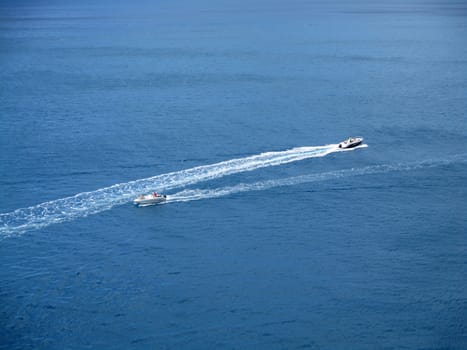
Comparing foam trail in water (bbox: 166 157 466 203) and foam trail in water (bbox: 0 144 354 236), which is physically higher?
foam trail in water (bbox: 0 144 354 236)

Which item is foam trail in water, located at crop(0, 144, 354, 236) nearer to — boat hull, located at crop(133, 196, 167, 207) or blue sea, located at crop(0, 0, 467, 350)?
blue sea, located at crop(0, 0, 467, 350)

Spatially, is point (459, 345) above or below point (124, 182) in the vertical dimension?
below

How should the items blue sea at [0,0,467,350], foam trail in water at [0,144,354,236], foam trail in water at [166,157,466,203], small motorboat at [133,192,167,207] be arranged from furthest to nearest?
foam trail in water at [166,157,466,203], small motorboat at [133,192,167,207], foam trail in water at [0,144,354,236], blue sea at [0,0,467,350]

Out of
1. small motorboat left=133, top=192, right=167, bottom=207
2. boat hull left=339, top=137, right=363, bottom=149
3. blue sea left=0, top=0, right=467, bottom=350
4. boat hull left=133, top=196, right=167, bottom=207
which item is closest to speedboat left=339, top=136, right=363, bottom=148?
boat hull left=339, top=137, right=363, bottom=149

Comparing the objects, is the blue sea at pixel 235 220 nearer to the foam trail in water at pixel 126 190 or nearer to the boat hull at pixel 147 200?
the foam trail in water at pixel 126 190

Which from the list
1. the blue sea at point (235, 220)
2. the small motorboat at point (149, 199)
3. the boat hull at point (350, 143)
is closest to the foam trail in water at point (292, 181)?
the blue sea at point (235, 220)

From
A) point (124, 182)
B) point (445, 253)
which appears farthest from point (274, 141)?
point (445, 253)

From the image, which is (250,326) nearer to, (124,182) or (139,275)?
(139,275)
